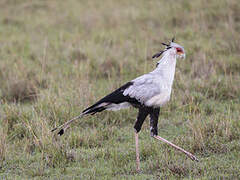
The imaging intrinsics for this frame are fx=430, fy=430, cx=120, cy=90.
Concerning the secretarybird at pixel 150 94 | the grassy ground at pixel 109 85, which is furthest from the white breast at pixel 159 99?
the grassy ground at pixel 109 85

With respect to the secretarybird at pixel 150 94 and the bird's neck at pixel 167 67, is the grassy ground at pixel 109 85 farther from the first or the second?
the bird's neck at pixel 167 67

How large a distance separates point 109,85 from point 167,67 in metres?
2.15

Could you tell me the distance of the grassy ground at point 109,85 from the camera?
14.1ft

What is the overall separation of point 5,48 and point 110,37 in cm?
201

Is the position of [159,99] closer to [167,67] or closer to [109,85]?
[167,67]

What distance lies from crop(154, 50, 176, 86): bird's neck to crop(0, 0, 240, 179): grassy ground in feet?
2.39

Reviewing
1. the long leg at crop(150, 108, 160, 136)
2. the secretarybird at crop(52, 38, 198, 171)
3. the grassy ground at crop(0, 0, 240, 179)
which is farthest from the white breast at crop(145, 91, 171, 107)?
the grassy ground at crop(0, 0, 240, 179)

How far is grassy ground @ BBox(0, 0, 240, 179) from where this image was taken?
431cm

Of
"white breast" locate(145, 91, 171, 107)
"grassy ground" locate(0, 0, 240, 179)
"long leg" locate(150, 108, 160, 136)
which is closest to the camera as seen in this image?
"white breast" locate(145, 91, 171, 107)

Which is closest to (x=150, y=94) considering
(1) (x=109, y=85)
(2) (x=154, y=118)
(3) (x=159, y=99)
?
(3) (x=159, y=99)

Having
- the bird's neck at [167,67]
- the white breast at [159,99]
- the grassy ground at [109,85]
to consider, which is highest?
the bird's neck at [167,67]

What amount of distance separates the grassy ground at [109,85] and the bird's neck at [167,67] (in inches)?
28.7

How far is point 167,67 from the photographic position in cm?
414

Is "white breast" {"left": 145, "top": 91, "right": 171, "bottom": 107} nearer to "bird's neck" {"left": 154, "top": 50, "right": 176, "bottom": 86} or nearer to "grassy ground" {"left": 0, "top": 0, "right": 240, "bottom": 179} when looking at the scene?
"bird's neck" {"left": 154, "top": 50, "right": 176, "bottom": 86}
